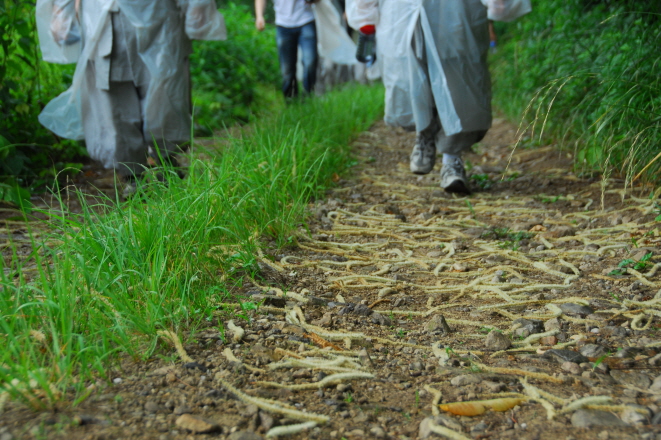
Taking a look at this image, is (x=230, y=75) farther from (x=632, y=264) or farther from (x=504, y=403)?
(x=504, y=403)

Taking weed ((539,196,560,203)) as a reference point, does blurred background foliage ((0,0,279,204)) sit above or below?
above

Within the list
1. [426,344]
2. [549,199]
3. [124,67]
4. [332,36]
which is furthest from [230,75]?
[426,344]

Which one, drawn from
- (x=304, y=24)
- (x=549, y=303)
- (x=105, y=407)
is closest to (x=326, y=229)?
(x=549, y=303)

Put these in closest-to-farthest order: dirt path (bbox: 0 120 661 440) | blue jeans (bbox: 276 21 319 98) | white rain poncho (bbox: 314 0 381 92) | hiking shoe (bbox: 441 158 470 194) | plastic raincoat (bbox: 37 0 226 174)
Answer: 1. dirt path (bbox: 0 120 661 440)
2. plastic raincoat (bbox: 37 0 226 174)
3. hiking shoe (bbox: 441 158 470 194)
4. white rain poncho (bbox: 314 0 381 92)
5. blue jeans (bbox: 276 21 319 98)

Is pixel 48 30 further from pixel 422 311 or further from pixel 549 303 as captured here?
pixel 549 303

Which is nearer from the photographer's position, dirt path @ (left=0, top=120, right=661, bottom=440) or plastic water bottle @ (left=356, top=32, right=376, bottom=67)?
dirt path @ (left=0, top=120, right=661, bottom=440)

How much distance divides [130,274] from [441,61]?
2.01 meters

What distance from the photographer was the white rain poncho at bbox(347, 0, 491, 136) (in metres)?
3.02

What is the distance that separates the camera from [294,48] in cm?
521

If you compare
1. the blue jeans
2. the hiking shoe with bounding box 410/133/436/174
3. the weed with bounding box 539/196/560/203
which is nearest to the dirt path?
the weed with bounding box 539/196/560/203

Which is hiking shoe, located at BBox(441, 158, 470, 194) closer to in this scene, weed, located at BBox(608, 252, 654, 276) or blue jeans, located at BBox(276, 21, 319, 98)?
weed, located at BBox(608, 252, 654, 276)

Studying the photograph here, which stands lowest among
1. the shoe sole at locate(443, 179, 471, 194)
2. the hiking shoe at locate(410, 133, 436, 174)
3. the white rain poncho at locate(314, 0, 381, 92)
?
the shoe sole at locate(443, 179, 471, 194)

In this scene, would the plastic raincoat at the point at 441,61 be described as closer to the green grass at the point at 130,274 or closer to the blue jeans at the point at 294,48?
the green grass at the point at 130,274

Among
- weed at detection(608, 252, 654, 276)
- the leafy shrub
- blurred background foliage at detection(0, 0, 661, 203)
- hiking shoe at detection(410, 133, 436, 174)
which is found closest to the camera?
weed at detection(608, 252, 654, 276)
